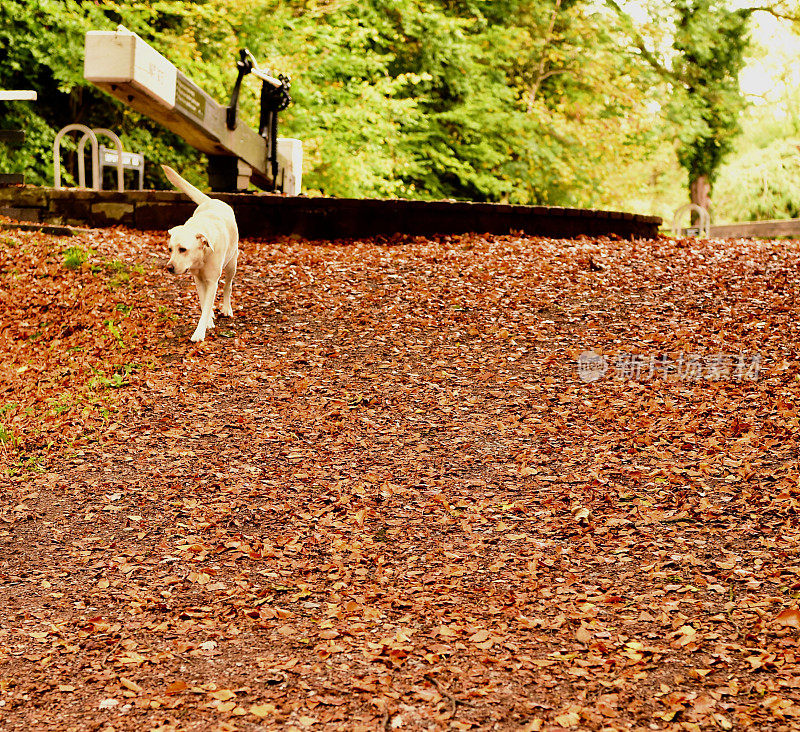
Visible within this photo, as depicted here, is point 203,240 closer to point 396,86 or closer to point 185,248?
point 185,248

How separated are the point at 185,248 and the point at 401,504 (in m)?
2.84

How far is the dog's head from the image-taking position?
6203mm

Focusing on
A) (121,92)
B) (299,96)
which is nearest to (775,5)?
(299,96)

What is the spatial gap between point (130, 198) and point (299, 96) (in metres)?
5.97

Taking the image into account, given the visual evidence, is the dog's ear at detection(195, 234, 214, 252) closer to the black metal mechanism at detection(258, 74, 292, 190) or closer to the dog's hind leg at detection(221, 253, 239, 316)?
the dog's hind leg at detection(221, 253, 239, 316)

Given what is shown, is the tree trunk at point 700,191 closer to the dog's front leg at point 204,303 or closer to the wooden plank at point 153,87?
the wooden plank at point 153,87

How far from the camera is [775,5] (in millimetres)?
22141

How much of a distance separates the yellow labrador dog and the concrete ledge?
322cm

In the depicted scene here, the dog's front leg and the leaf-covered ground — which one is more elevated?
the dog's front leg

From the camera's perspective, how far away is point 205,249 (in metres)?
6.47

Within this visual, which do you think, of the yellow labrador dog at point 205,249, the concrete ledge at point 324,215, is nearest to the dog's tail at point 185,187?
the yellow labrador dog at point 205,249

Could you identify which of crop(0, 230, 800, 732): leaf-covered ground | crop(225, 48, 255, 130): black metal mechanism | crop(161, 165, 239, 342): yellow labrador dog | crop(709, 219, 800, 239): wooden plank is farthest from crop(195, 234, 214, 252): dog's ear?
crop(709, 219, 800, 239): wooden plank

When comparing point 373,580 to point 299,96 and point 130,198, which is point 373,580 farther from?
point 299,96

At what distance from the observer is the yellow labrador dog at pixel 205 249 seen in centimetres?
623
